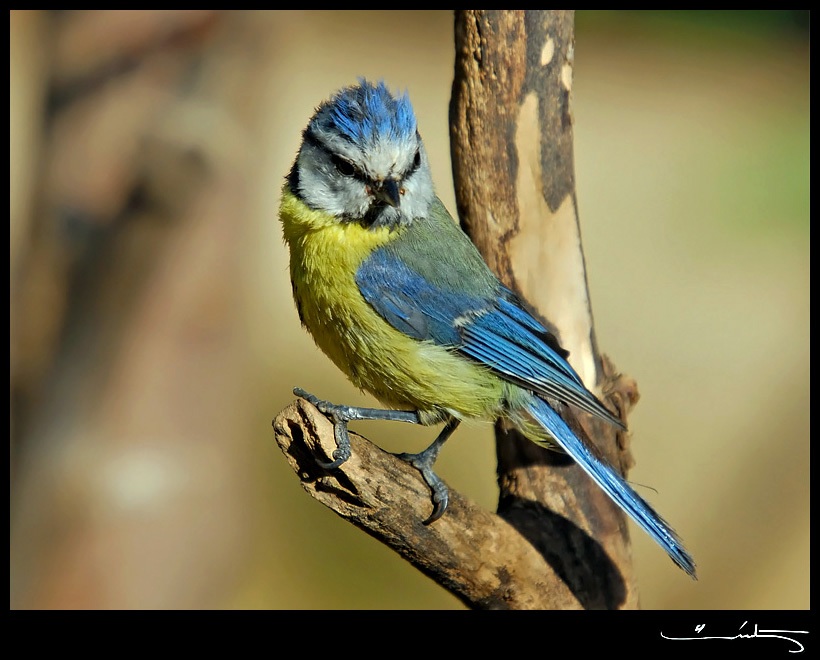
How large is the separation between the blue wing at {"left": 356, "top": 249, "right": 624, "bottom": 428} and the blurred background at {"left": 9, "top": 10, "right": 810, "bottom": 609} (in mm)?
416

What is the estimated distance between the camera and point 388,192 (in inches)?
115

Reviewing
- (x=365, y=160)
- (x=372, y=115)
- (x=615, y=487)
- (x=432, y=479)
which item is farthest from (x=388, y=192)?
(x=615, y=487)

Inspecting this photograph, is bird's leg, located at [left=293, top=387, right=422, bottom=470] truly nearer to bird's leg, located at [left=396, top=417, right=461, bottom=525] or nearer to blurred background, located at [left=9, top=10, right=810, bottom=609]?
bird's leg, located at [left=396, top=417, right=461, bottom=525]

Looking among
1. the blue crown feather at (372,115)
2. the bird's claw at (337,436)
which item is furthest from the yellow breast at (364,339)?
the bird's claw at (337,436)

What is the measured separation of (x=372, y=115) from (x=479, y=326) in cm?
74

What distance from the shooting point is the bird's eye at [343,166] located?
297 centimetres

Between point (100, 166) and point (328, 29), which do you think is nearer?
point (100, 166)

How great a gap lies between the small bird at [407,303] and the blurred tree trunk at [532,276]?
15cm

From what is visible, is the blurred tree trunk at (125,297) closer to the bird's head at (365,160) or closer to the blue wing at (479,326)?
the bird's head at (365,160)

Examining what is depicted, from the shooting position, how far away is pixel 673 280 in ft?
23.2

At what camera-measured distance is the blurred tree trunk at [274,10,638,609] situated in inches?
117

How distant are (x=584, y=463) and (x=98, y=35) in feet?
8.92

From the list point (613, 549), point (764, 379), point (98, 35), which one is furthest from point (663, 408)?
point (98, 35)
